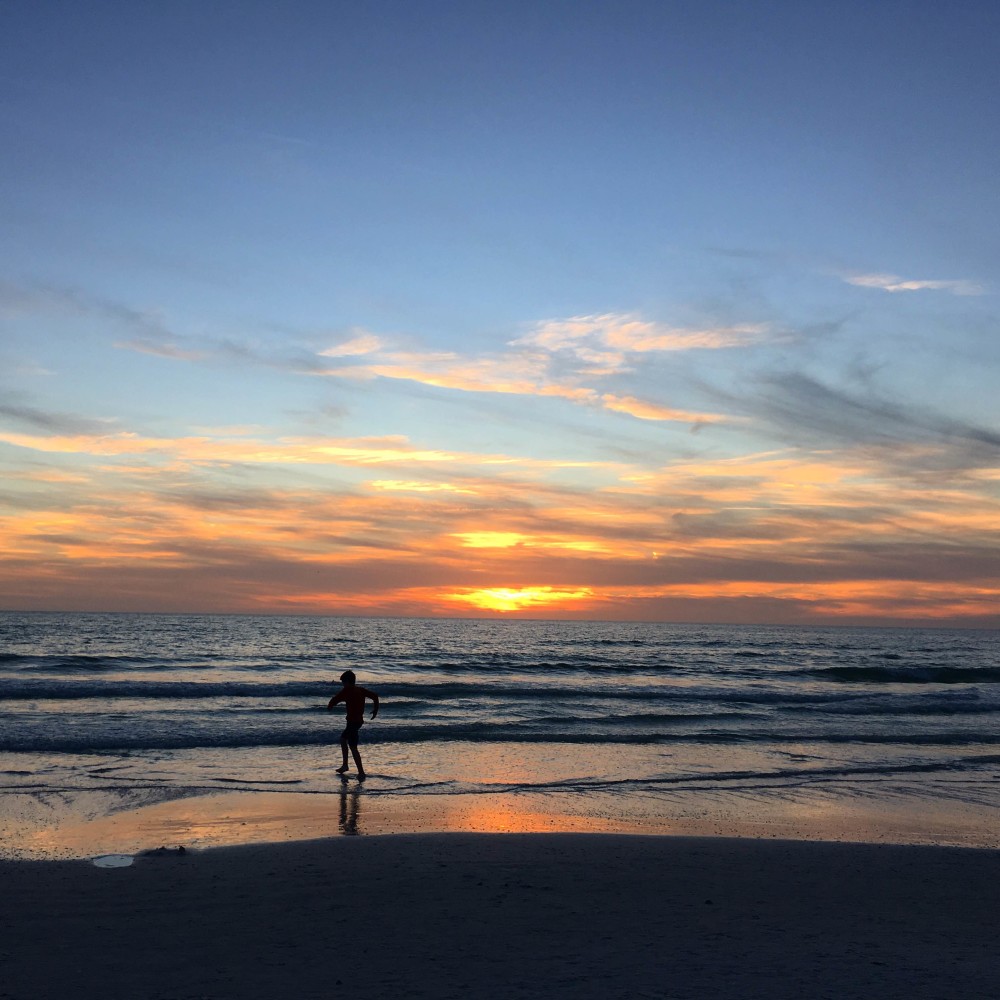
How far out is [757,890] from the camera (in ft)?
28.9

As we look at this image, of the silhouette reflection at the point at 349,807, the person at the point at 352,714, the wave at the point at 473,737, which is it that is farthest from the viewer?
the wave at the point at 473,737

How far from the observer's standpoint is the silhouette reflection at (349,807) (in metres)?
11.4

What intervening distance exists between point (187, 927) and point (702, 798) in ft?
31.2

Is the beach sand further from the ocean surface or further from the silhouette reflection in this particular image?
the ocean surface

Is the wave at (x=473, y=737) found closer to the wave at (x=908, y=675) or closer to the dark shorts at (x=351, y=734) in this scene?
the dark shorts at (x=351, y=734)

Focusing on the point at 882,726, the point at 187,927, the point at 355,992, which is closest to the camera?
the point at 355,992

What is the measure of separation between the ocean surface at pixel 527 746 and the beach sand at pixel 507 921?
2141 mm

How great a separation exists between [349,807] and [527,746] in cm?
825

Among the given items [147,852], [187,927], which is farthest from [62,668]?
[187,927]

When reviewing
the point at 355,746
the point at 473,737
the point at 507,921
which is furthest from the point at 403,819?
the point at 473,737

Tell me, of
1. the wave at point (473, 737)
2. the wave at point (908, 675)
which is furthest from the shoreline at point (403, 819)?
the wave at point (908, 675)

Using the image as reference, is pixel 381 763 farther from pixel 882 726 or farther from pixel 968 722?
pixel 968 722

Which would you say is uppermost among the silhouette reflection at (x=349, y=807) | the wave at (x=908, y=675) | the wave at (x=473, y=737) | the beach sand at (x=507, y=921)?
the beach sand at (x=507, y=921)

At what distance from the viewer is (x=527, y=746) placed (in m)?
20.6
